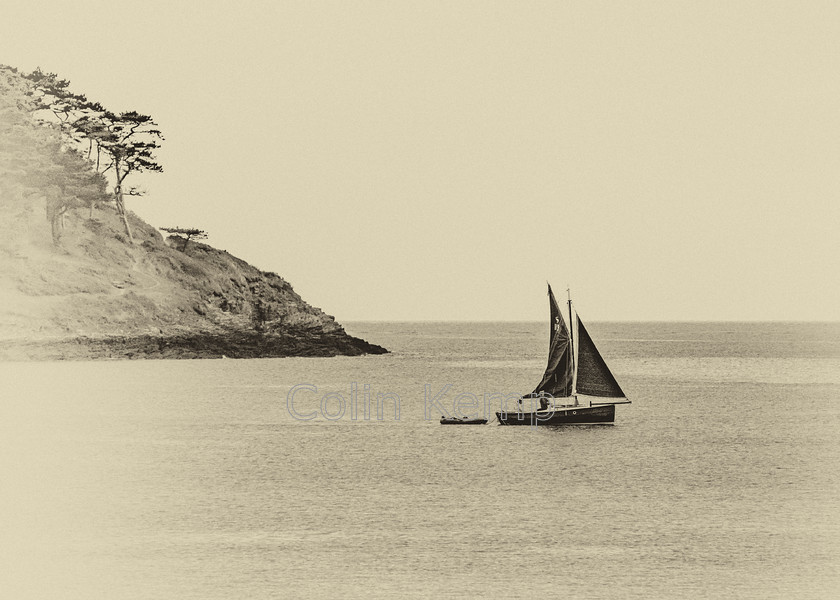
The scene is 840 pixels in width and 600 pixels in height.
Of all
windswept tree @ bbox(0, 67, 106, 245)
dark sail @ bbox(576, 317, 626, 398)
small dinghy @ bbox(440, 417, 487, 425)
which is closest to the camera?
dark sail @ bbox(576, 317, 626, 398)

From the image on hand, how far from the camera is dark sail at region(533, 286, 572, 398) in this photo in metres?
57.8

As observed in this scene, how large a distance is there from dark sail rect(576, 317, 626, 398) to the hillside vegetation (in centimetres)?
6985

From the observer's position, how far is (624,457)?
4947 centimetres

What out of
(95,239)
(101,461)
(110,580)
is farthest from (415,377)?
(110,580)

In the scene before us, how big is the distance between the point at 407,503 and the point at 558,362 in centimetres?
2224

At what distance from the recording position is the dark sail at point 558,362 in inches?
2275

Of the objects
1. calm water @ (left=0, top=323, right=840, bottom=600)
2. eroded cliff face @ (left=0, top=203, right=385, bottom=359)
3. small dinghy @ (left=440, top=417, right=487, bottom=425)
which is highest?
eroded cliff face @ (left=0, top=203, right=385, bottom=359)

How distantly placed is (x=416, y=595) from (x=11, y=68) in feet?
360

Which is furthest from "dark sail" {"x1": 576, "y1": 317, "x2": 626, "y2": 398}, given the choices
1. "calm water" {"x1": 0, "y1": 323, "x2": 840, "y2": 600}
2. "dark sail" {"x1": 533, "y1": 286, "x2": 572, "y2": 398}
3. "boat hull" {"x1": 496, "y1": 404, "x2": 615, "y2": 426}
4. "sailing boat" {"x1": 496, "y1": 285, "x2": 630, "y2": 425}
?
"calm water" {"x1": 0, "y1": 323, "x2": 840, "y2": 600}

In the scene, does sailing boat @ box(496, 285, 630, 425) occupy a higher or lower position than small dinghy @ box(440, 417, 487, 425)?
higher

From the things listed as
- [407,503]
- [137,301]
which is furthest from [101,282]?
[407,503]

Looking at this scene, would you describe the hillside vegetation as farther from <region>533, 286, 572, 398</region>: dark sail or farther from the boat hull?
<region>533, 286, 572, 398</region>: dark sail

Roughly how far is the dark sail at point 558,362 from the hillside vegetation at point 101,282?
6835 cm

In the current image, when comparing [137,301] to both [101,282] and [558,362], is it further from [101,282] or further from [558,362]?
[558,362]
